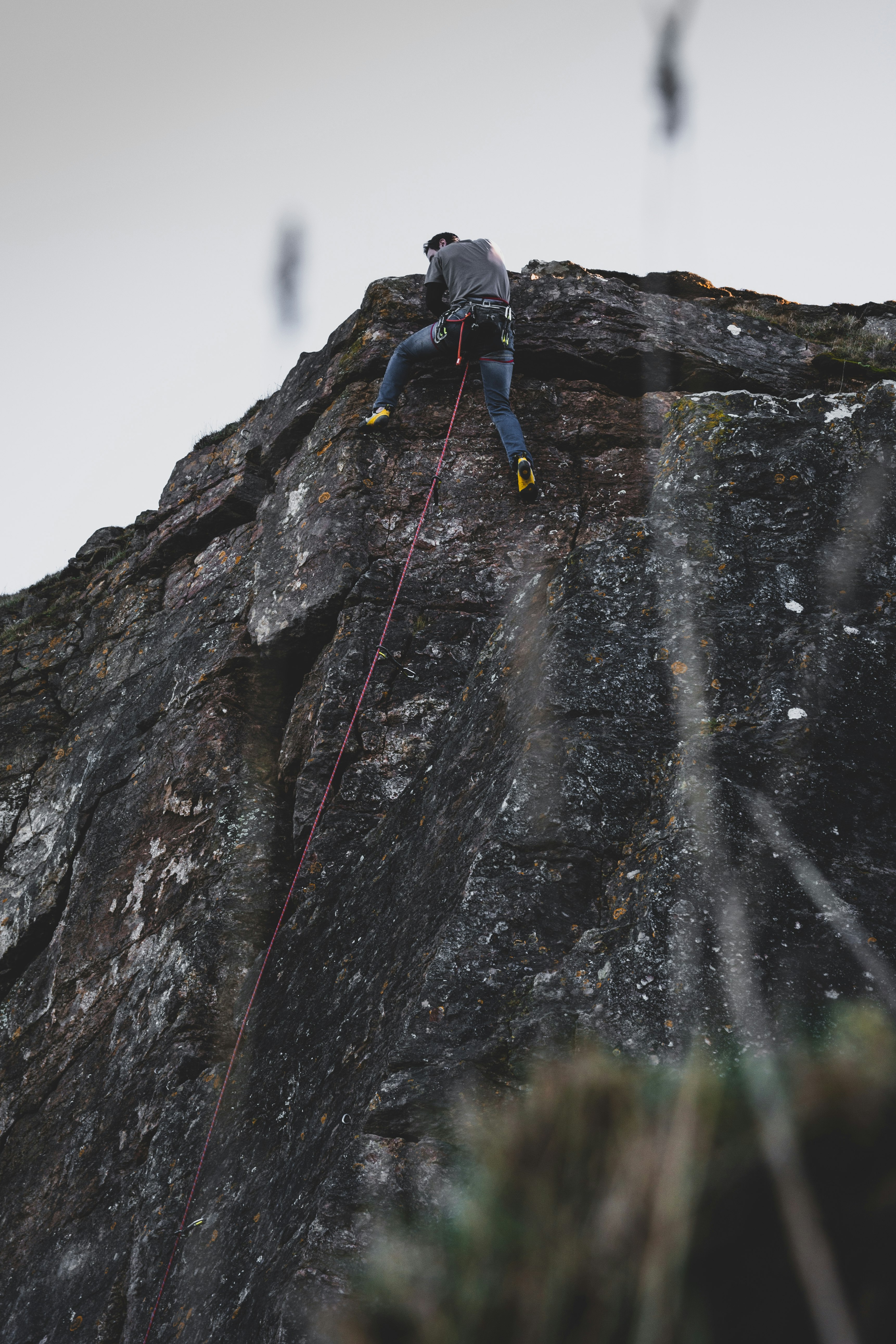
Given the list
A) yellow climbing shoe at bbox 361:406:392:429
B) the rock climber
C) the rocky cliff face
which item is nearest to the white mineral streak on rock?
the rocky cliff face

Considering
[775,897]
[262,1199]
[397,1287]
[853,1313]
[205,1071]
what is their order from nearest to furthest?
[853,1313] → [397,1287] → [775,897] → [262,1199] → [205,1071]

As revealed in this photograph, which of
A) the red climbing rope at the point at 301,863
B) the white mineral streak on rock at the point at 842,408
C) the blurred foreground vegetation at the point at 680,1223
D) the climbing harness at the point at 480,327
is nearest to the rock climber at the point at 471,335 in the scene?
the climbing harness at the point at 480,327

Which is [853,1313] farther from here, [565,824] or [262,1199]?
[262,1199]

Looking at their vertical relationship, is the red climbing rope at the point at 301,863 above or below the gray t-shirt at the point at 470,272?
below

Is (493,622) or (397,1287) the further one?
(493,622)

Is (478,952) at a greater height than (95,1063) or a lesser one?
greater

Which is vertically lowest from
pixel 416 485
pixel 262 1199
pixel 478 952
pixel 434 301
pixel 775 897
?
pixel 262 1199

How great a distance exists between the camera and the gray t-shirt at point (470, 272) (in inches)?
315

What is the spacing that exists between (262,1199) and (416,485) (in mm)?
5751

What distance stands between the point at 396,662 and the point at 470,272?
157 inches

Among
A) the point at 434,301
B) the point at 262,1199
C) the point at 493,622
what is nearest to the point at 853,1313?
the point at 262,1199

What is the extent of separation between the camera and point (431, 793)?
468 cm

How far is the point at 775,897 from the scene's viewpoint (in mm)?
3029

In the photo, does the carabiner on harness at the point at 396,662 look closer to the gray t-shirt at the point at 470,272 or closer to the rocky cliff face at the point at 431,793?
the rocky cliff face at the point at 431,793
